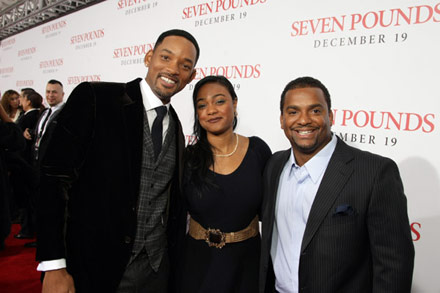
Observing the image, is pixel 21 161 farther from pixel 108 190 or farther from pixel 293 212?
pixel 293 212

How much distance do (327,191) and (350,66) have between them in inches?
62.1

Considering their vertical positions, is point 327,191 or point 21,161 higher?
point 327,191

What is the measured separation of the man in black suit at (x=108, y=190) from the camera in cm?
122

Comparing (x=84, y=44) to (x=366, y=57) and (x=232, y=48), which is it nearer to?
(x=232, y=48)

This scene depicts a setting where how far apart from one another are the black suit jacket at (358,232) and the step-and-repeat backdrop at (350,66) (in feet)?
3.91

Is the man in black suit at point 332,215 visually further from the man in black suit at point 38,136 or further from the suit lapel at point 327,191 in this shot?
the man in black suit at point 38,136

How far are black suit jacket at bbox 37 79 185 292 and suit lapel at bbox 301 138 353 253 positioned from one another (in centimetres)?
80

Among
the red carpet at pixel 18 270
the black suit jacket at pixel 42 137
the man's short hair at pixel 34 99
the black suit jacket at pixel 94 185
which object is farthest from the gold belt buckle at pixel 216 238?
the man's short hair at pixel 34 99

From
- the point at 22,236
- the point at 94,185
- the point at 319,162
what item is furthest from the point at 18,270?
the point at 319,162

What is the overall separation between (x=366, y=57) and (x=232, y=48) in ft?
4.53

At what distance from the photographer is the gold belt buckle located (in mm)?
1623

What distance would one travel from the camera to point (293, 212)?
1370 millimetres

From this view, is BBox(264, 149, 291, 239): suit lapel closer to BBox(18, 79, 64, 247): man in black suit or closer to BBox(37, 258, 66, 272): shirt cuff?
BBox(37, 258, 66, 272): shirt cuff

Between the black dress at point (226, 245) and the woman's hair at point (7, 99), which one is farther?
the woman's hair at point (7, 99)
